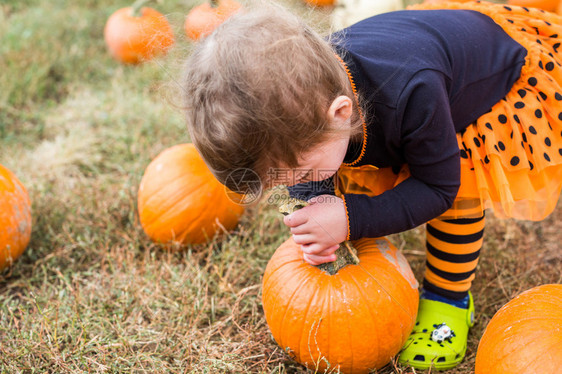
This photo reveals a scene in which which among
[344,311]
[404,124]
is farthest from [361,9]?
[344,311]

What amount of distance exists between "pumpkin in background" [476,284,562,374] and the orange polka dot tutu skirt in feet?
0.98

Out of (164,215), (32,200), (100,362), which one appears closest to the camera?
(100,362)

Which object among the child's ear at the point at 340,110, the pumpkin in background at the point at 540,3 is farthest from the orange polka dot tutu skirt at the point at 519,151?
the pumpkin in background at the point at 540,3

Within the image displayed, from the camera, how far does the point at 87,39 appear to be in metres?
4.23

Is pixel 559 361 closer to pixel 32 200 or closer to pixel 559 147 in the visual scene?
pixel 559 147

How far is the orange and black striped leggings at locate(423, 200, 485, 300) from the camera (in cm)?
177

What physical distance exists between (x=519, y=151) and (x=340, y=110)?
683 mm

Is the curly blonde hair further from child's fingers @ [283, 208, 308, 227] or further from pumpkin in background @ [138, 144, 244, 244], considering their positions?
pumpkin in background @ [138, 144, 244, 244]

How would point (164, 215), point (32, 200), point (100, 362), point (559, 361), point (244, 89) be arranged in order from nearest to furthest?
point (244, 89) → point (559, 361) → point (100, 362) → point (164, 215) → point (32, 200)

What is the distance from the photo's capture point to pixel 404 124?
58.9 inches

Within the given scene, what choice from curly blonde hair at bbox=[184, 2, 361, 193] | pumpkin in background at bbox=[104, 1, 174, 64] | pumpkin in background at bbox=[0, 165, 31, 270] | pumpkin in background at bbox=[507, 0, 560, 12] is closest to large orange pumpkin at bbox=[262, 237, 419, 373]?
curly blonde hair at bbox=[184, 2, 361, 193]

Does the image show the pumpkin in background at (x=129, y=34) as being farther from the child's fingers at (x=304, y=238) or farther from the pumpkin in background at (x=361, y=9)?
the child's fingers at (x=304, y=238)

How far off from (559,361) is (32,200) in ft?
7.43

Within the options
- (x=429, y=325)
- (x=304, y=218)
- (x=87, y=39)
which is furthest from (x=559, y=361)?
(x=87, y=39)
